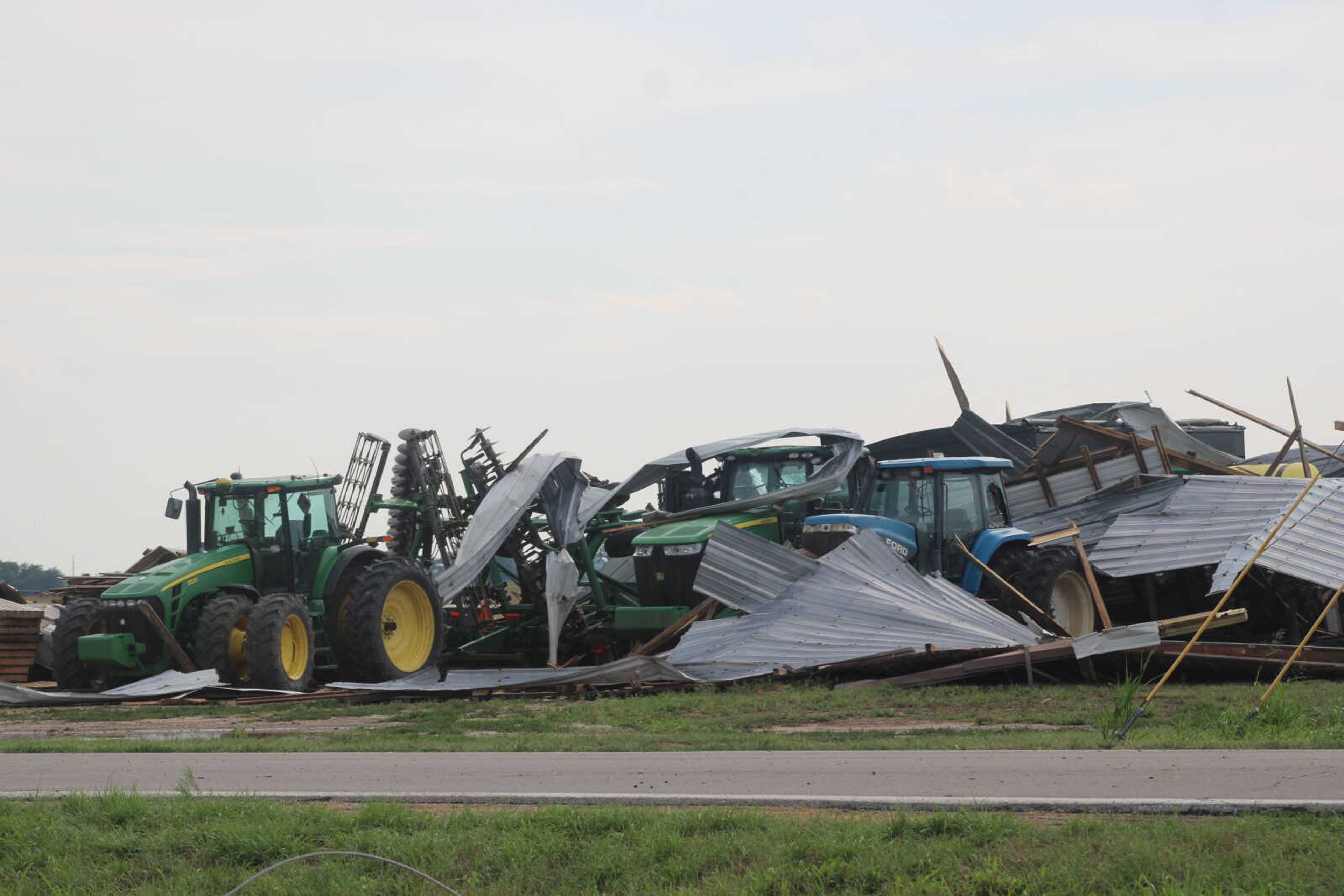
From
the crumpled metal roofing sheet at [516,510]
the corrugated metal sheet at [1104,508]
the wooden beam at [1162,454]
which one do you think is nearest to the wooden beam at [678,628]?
the crumpled metal roofing sheet at [516,510]

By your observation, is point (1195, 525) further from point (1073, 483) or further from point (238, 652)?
point (238, 652)

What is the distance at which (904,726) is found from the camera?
13.2m

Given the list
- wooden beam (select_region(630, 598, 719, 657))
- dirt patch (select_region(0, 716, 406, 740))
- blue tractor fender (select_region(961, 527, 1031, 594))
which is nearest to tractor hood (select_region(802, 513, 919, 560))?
blue tractor fender (select_region(961, 527, 1031, 594))

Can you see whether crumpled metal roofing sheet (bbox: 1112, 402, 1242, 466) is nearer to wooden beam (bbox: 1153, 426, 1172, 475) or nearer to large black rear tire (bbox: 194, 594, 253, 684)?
wooden beam (bbox: 1153, 426, 1172, 475)

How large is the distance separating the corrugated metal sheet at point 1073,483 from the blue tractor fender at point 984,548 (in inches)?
134

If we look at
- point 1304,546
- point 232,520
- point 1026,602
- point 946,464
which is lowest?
point 1026,602

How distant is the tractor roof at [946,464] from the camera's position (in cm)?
1953

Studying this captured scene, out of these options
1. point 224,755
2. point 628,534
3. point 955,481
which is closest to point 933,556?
point 955,481

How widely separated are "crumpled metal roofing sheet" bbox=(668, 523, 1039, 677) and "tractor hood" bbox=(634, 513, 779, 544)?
110 centimetres

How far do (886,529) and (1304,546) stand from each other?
15.9 feet

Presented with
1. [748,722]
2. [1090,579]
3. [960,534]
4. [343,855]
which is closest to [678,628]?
[960,534]

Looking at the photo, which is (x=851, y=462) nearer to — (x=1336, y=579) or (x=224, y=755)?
(x=1336, y=579)

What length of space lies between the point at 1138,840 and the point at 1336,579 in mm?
11272

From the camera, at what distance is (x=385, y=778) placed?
1013 cm
